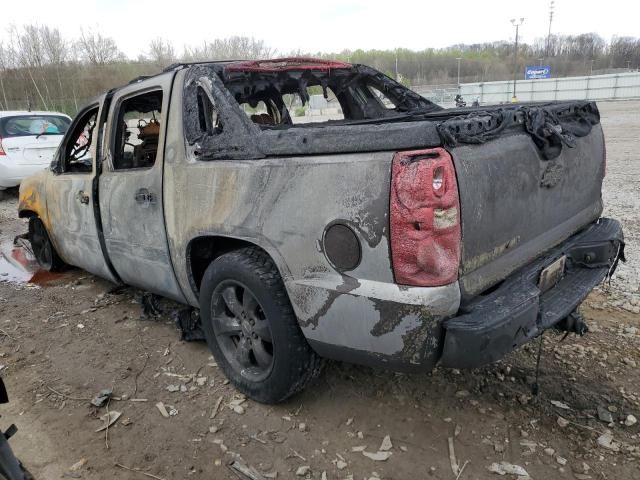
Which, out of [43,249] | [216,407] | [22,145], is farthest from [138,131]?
[22,145]

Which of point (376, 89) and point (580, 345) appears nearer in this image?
point (580, 345)

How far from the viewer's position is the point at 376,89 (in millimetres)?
4234

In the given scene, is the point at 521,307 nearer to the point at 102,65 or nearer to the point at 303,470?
the point at 303,470

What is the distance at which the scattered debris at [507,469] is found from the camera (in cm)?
226

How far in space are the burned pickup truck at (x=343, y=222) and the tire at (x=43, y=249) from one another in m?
1.83

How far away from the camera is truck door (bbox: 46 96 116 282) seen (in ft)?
12.8

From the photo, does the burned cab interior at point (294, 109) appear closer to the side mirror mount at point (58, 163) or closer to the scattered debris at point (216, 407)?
the scattered debris at point (216, 407)

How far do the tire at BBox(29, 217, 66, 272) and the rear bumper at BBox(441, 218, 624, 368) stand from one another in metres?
4.60

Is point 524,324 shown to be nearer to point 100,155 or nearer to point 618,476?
point 618,476

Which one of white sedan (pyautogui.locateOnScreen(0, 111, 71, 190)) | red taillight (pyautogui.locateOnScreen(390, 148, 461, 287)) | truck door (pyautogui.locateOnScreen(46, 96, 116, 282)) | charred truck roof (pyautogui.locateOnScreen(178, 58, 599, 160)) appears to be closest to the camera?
red taillight (pyautogui.locateOnScreen(390, 148, 461, 287))

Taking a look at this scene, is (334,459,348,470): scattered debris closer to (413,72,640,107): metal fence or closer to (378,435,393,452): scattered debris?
(378,435,393,452): scattered debris

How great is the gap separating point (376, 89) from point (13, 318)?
3.71 meters

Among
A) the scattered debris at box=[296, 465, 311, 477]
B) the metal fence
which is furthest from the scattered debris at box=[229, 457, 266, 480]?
the metal fence

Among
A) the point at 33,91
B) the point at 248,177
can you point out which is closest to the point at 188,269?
the point at 248,177
